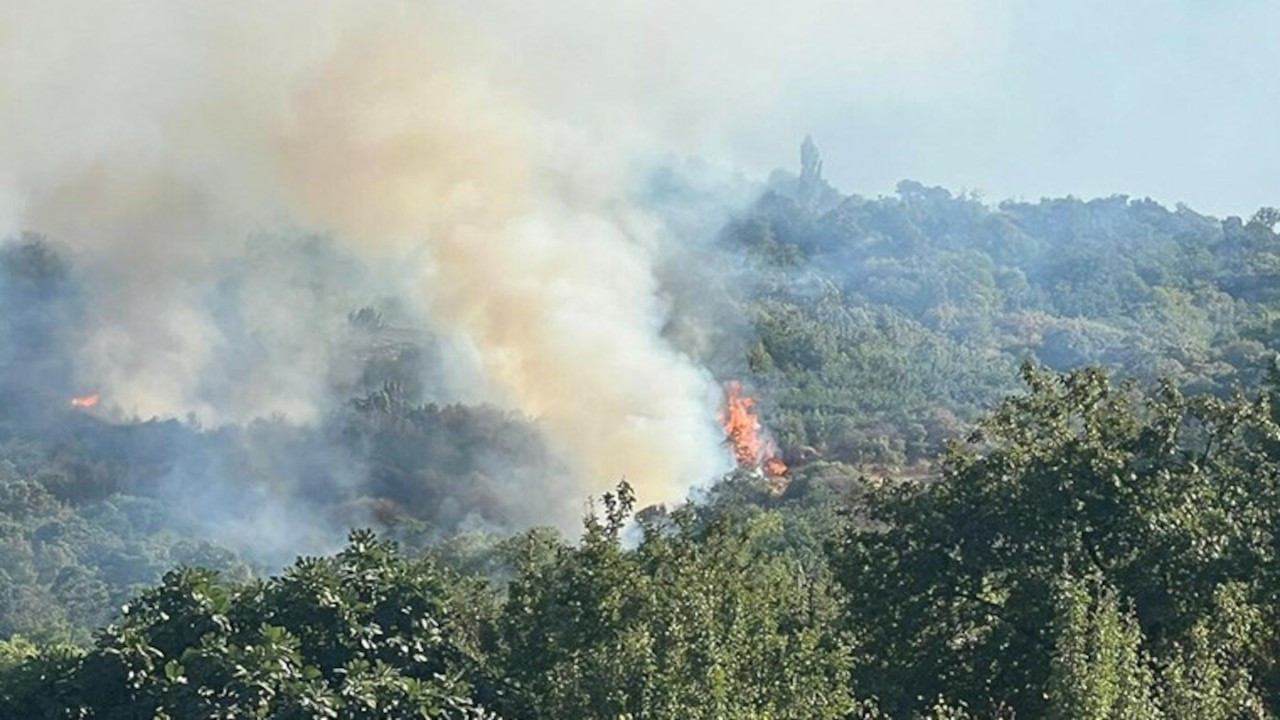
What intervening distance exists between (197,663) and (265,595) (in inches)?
120

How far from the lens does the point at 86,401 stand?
5507 inches

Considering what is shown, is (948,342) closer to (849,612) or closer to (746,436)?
(746,436)

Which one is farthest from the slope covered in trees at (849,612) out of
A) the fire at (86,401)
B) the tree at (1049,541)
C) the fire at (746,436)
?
the fire at (86,401)

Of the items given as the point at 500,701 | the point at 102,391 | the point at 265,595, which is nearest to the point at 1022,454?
the point at 500,701

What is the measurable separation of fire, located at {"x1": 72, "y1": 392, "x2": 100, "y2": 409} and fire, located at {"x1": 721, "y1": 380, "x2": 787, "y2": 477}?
54370 mm

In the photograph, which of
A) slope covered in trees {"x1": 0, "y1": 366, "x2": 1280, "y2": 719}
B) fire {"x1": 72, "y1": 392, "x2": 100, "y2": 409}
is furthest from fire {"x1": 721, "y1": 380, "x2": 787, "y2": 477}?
slope covered in trees {"x1": 0, "y1": 366, "x2": 1280, "y2": 719}

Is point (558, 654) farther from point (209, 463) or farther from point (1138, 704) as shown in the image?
point (209, 463)

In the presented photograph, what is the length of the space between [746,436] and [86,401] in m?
59.6

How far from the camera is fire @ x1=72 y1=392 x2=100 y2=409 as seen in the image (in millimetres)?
139375

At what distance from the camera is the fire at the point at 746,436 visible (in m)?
112

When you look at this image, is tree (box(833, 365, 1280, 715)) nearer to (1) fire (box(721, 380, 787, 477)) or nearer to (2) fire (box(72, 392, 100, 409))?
(1) fire (box(721, 380, 787, 477))

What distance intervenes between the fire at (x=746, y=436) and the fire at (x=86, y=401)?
5437 centimetres

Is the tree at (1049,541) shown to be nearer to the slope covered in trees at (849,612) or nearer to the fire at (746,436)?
the slope covered in trees at (849,612)

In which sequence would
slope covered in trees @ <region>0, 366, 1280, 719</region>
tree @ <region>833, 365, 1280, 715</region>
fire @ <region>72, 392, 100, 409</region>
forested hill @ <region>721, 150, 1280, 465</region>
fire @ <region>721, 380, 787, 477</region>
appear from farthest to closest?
1. fire @ <region>72, 392, 100, 409</region>
2. forested hill @ <region>721, 150, 1280, 465</region>
3. fire @ <region>721, 380, 787, 477</region>
4. tree @ <region>833, 365, 1280, 715</region>
5. slope covered in trees @ <region>0, 366, 1280, 719</region>
